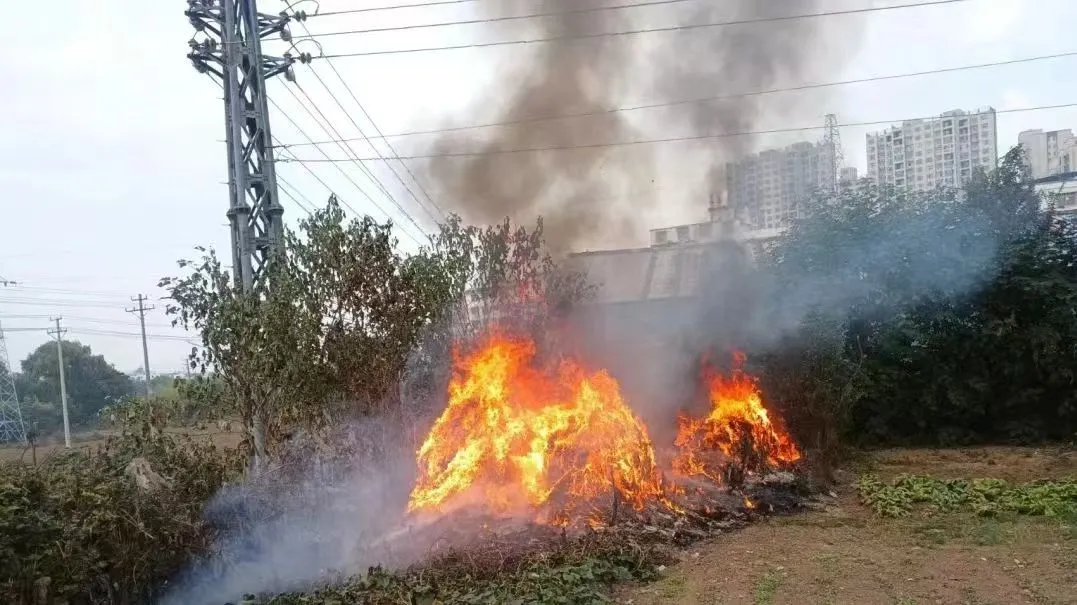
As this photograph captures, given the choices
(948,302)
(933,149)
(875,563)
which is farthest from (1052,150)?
(875,563)

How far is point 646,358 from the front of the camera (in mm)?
16234

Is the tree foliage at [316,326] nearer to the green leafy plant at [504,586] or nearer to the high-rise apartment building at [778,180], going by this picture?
the green leafy plant at [504,586]

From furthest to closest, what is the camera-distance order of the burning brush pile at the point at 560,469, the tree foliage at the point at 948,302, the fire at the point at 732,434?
the tree foliage at the point at 948,302 < the fire at the point at 732,434 < the burning brush pile at the point at 560,469

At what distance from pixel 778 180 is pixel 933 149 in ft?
37.4

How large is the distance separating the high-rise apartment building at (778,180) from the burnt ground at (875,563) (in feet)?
22.2

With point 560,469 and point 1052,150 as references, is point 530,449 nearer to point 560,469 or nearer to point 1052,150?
point 560,469

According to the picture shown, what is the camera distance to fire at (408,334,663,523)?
10.9 metres

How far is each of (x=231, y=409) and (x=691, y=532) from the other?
6.94 metres

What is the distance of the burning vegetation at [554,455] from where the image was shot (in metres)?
10.8

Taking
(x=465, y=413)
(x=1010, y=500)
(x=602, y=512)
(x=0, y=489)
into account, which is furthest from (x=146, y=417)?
(x=1010, y=500)

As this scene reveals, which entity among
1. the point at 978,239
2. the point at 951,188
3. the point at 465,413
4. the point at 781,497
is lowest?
the point at 781,497

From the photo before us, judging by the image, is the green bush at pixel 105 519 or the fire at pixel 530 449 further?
the fire at pixel 530 449

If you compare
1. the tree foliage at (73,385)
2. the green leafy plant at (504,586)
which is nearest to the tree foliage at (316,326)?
the green leafy plant at (504,586)

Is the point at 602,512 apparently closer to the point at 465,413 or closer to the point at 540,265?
the point at 465,413
